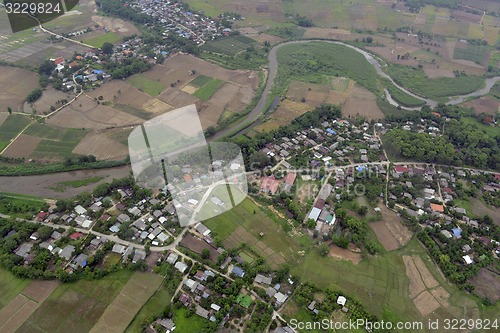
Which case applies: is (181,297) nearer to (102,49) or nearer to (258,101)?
(258,101)

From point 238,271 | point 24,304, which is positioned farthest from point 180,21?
point 24,304

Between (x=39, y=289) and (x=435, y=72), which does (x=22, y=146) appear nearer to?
(x=39, y=289)

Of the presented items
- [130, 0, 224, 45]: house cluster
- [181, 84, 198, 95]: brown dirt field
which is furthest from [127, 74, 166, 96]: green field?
[130, 0, 224, 45]: house cluster

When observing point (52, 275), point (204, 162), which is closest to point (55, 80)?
point (204, 162)

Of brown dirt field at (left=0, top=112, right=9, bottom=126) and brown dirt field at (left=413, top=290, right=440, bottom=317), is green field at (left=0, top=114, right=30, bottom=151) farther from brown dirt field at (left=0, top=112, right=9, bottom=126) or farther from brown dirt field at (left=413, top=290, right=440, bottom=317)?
brown dirt field at (left=413, top=290, right=440, bottom=317)

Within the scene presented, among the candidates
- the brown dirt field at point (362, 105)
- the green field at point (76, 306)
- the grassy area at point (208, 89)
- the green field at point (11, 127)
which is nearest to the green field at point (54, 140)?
the green field at point (11, 127)

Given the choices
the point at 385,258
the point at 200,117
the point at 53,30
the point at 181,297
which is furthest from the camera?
the point at 53,30

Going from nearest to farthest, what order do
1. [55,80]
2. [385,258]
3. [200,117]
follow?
[385,258], [200,117], [55,80]
